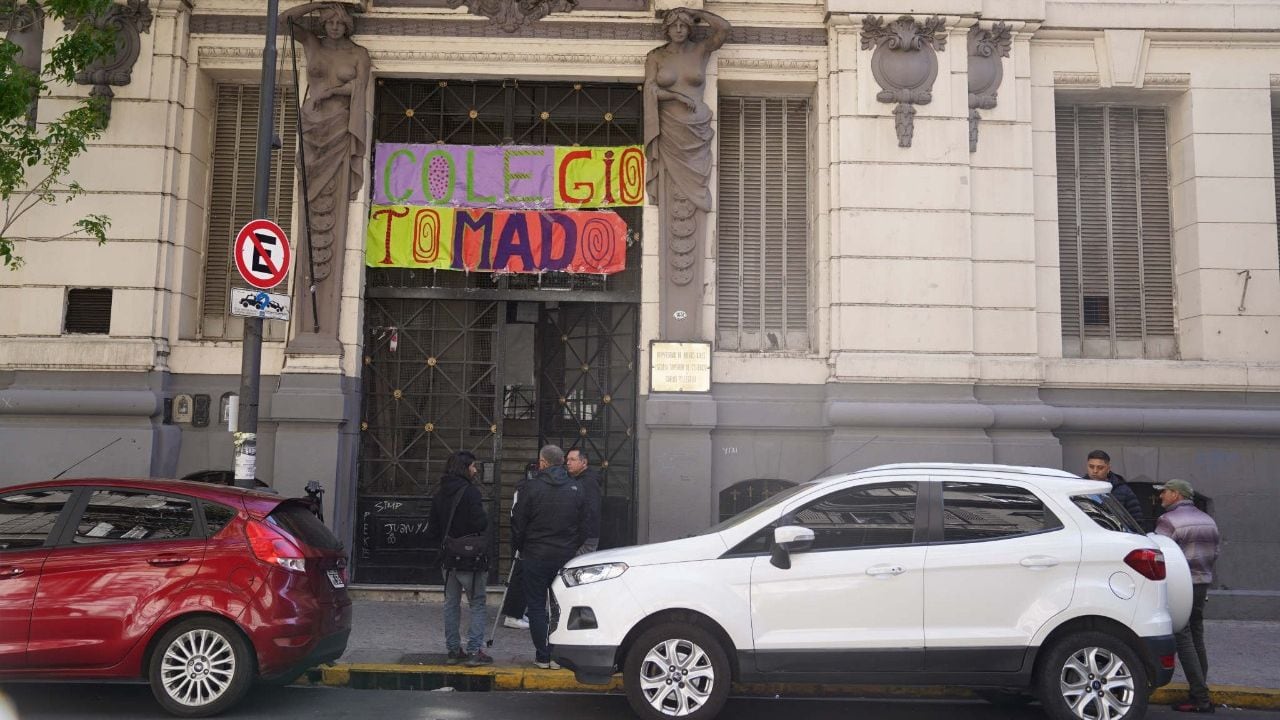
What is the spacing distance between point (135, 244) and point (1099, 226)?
12.0 meters

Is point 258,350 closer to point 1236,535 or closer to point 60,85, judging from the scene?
point 60,85

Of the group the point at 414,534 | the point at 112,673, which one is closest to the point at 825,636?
the point at 112,673

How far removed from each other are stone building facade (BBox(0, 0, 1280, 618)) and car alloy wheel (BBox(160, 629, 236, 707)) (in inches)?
179

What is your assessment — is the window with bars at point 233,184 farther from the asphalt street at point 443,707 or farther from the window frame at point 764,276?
the asphalt street at point 443,707

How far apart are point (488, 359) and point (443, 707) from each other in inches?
225

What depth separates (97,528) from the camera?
719cm

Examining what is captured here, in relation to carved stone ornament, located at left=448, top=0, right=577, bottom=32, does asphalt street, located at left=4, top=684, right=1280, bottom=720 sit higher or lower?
lower

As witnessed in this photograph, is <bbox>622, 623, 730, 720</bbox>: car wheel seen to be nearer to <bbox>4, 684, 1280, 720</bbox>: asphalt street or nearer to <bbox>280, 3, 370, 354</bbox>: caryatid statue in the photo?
<bbox>4, 684, 1280, 720</bbox>: asphalt street

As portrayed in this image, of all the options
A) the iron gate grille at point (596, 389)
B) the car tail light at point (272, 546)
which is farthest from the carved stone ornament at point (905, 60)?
the car tail light at point (272, 546)

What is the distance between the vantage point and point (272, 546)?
A: 716cm

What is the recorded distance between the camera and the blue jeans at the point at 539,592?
8547mm

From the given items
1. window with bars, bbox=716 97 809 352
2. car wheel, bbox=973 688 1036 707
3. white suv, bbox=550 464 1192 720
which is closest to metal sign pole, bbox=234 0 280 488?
white suv, bbox=550 464 1192 720

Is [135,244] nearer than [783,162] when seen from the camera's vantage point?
Yes

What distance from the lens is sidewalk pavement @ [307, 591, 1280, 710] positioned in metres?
8.27
